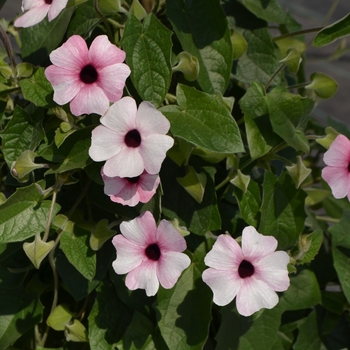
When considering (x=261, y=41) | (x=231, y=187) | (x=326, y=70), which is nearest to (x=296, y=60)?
(x=261, y=41)

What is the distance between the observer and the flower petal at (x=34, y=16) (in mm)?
746

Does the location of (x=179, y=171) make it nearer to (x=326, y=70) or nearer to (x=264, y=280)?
(x=264, y=280)

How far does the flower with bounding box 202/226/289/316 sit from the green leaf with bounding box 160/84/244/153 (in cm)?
11

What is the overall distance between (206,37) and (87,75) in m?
0.22

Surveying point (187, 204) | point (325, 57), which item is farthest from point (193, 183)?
point (325, 57)

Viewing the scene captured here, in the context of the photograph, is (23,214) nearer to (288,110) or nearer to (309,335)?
(288,110)

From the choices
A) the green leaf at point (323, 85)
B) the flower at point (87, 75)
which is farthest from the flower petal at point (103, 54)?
the green leaf at point (323, 85)

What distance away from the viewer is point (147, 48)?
0.77 meters

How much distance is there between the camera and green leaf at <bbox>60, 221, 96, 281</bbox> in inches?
31.1

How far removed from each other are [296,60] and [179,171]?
0.23 metres

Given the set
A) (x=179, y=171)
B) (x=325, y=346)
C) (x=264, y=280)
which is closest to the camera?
(x=264, y=280)

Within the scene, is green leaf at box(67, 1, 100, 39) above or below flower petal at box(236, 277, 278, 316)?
above

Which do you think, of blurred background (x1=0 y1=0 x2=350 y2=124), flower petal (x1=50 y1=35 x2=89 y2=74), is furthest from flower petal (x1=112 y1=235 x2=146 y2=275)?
→ blurred background (x1=0 y1=0 x2=350 y2=124)

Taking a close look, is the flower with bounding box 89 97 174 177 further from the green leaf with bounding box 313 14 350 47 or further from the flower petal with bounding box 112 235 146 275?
the green leaf with bounding box 313 14 350 47
